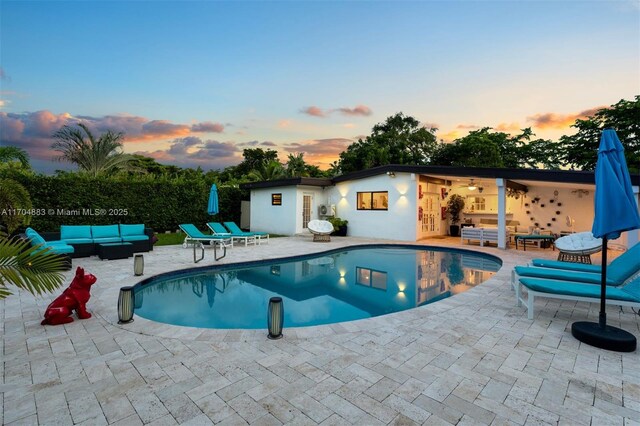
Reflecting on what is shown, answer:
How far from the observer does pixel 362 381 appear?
2887mm

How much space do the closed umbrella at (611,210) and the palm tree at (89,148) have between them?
19275 mm

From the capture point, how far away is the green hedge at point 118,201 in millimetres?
12742

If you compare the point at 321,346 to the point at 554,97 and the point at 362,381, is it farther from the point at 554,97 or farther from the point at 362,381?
the point at 554,97

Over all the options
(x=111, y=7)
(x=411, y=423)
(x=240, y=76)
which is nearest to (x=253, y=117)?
(x=240, y=76)

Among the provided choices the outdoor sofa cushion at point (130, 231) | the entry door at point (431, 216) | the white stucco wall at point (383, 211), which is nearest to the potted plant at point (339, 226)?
the white stucco wall at point (383, 211)

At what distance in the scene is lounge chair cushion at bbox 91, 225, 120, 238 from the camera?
10437 millimetres

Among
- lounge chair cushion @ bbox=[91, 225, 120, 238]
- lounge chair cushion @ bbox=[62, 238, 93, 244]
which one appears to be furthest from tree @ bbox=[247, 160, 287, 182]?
lounge chair cushion @ bbox=[62, 238, 93, 244]

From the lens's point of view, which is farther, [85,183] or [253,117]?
[253,117]

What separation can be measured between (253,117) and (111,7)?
8668mm

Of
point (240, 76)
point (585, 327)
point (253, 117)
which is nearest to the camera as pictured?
point (585, 327)

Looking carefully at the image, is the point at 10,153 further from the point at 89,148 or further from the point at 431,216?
the point at 431,216

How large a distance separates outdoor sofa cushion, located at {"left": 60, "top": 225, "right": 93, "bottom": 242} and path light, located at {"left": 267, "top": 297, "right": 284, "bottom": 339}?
9642mm

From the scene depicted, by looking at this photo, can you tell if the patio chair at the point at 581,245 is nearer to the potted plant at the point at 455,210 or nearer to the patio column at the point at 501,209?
the patio column at the point at 501,209

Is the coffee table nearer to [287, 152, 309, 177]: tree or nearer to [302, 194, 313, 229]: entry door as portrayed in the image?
[302, 194, 313, 229]: entry door
